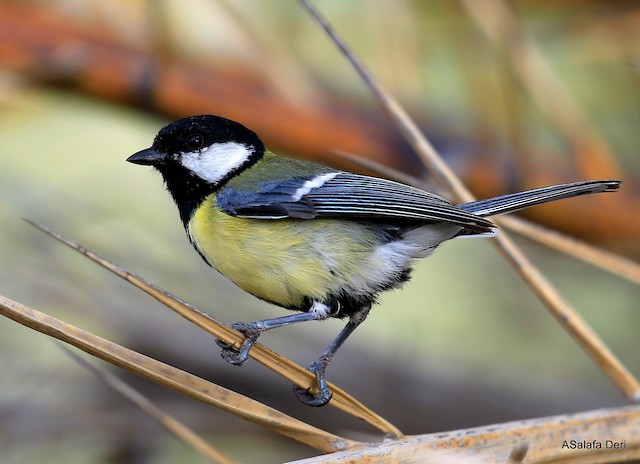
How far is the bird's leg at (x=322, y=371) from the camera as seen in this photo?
1117mm

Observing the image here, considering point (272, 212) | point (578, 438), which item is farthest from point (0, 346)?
point (578, 438)

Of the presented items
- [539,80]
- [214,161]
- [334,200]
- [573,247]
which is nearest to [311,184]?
[334,200]

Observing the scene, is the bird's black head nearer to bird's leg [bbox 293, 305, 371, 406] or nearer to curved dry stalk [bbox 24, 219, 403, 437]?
bird's leg [bbox 293, 305, 371, 406]

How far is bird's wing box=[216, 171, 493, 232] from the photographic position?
1223 mm

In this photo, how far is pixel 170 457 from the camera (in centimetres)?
179

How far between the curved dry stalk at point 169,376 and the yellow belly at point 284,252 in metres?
0.33

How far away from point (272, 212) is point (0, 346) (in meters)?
0.78

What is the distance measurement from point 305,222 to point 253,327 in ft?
0.79

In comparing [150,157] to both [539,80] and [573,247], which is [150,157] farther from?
[539,80]

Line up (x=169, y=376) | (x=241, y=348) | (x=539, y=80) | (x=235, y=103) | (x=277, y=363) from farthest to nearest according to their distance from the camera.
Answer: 1. (x=235, y=103)
2. (x=539, y=80)
3. (x=241, y=348)
4. (x=277, y=363)
5. (x=169, y=376)

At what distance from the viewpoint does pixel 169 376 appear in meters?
0.82

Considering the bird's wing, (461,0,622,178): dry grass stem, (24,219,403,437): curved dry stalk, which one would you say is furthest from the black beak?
(461,0,622,178): dry grass stem

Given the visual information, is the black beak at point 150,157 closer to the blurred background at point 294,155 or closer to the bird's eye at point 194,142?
the bird's eye at point 194,142

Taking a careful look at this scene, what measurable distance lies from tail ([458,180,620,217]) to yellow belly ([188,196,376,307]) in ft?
0.61
